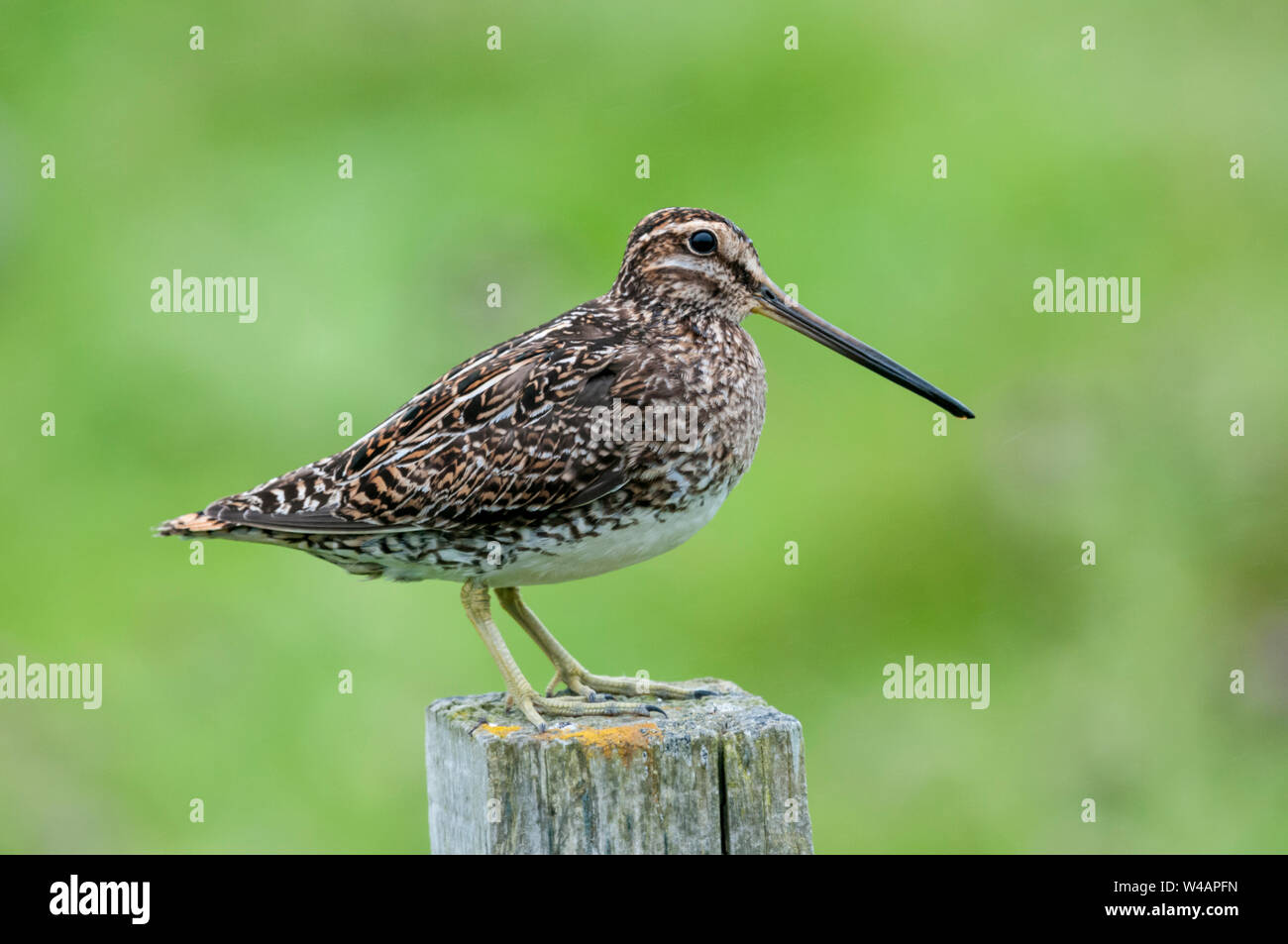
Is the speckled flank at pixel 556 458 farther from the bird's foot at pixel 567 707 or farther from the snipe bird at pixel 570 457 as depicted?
the bird's foot at pixel 567 707

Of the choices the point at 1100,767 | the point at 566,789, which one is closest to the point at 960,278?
the point at 1100,767

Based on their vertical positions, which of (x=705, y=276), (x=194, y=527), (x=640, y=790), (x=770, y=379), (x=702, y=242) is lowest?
(x=640, y=790)

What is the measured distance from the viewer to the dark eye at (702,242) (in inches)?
271

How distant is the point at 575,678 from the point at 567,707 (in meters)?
0.60

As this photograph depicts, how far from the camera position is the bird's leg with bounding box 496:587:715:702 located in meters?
6.61

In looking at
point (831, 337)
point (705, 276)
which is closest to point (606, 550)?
point (705, 276)

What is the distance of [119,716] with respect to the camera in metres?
11.8

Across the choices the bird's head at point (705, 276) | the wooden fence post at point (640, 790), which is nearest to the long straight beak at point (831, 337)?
the bird's head at point (705, 276)

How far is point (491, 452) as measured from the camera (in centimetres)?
651

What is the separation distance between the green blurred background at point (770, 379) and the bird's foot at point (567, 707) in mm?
4725

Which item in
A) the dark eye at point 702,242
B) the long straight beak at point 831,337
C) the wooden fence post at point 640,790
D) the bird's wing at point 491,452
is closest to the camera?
the wooden fence post at point 640,790

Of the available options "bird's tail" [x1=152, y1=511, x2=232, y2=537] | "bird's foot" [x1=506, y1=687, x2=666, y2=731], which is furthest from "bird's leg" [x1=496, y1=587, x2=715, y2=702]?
"bird's tail" [x1=152, y1=511, x2=232, y2=537]

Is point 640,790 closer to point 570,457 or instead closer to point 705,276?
point 570,457

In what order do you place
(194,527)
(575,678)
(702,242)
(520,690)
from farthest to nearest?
(575,678) → (702,242) → (194,527) → (520,690)
